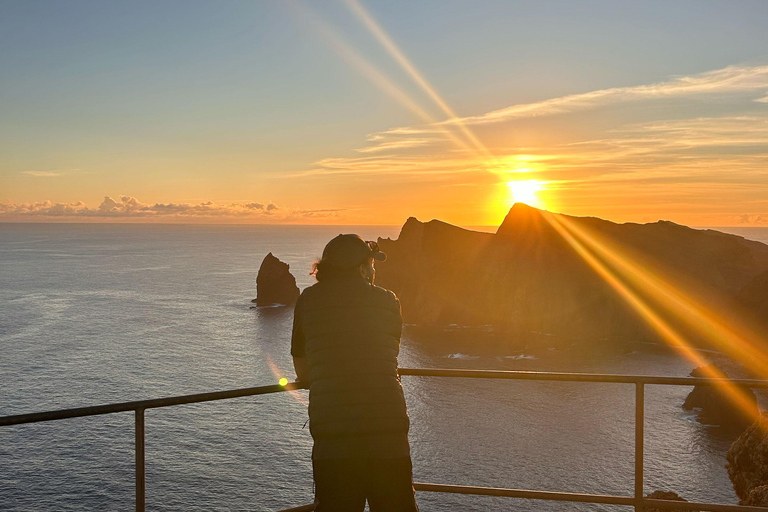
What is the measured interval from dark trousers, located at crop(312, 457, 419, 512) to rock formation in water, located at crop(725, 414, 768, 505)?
4475 centimetres

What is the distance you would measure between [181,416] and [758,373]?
7806 cm

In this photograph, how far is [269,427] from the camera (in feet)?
200

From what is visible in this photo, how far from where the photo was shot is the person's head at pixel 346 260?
3.66m

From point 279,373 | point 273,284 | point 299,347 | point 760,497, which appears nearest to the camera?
point 299,347

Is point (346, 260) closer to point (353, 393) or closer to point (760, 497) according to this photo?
point (353, 393)

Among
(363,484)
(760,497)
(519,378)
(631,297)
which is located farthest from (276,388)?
(631,297)

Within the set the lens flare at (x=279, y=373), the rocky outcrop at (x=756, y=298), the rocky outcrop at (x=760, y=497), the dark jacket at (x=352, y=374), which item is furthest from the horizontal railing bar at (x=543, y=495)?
the rocky outcrop at (x=756, y=298)

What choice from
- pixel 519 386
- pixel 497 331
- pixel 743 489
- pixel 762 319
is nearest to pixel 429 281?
pixel 497 331

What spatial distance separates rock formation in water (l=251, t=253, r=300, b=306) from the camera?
5517 inches

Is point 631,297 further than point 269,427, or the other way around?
point 631,297

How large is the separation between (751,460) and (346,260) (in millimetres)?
48883

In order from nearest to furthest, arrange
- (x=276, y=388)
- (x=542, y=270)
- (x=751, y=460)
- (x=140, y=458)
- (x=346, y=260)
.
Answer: (x=346, y=260)
(x=140, y=458)
(x=276, y=388)
(x=751, y=460)
(x=542, y=270)

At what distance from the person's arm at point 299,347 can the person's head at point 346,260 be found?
0.25 metres

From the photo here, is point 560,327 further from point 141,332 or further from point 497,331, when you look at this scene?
point 141,332
